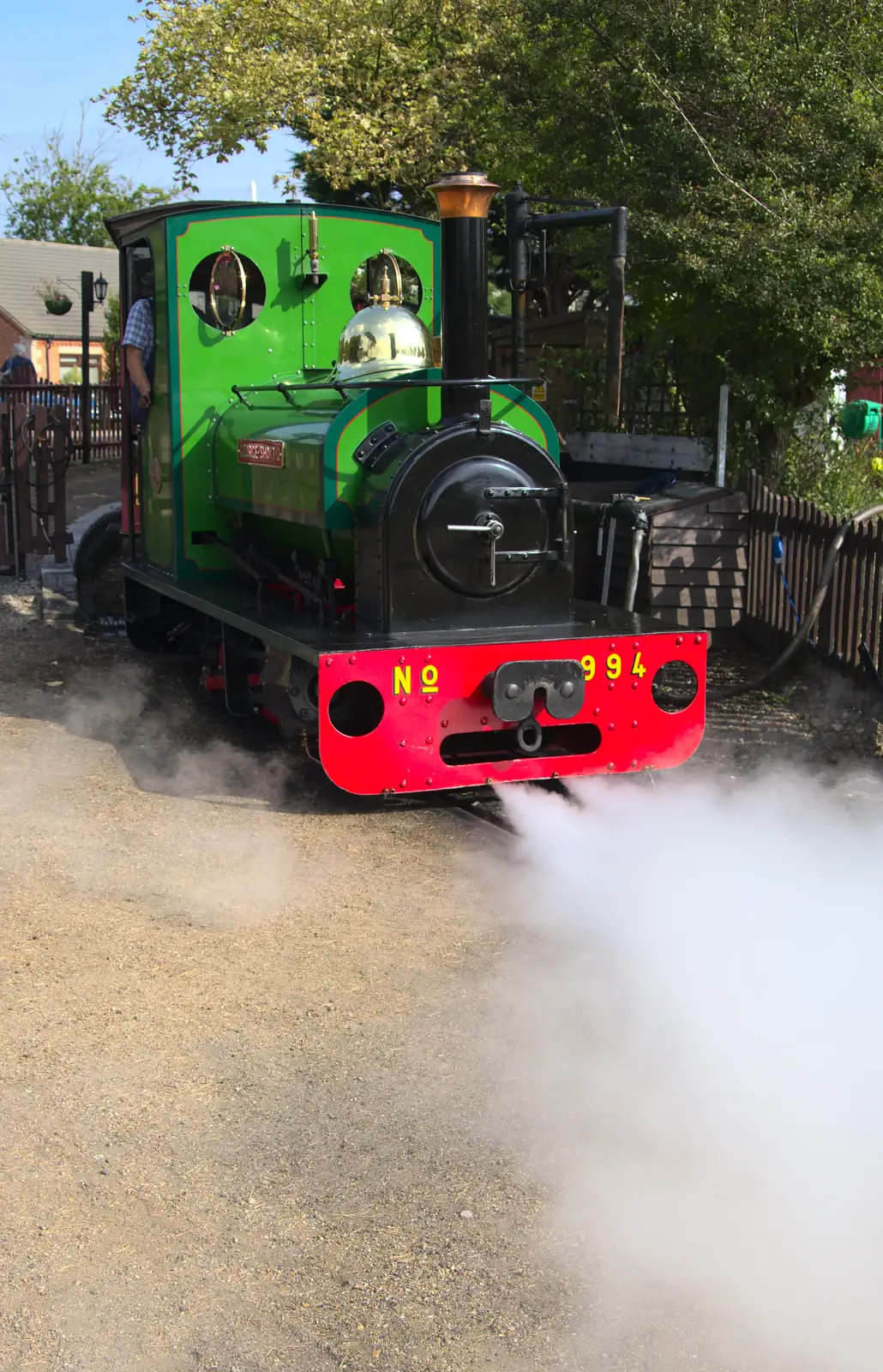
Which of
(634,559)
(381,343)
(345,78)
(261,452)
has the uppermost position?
(345,78)

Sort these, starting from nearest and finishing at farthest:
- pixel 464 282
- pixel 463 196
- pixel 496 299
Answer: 1. pixel 463 196
2. pixel 464 282
3. pixel 496 299

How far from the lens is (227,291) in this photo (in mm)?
6996

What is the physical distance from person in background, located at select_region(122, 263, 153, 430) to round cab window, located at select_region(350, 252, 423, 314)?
3.55 feet

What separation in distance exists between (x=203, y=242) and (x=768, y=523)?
369 cm

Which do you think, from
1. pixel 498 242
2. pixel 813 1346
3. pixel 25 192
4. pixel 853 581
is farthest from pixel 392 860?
pixel 25 192

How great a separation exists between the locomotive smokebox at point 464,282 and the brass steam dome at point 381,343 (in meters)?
0.67

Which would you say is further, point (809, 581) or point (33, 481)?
point (33, 481)

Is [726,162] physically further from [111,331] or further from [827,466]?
[111,331]

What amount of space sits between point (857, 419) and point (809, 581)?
9.85ft

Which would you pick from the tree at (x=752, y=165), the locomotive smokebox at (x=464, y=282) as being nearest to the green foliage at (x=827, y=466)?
the tree at (x=752, y=165)

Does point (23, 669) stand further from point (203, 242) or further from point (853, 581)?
point (853, 581)

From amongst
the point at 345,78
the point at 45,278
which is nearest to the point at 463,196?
the point at 345,78

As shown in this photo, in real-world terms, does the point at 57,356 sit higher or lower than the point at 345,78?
lower

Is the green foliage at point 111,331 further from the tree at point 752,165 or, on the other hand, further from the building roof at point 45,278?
the tree at point 752,165
